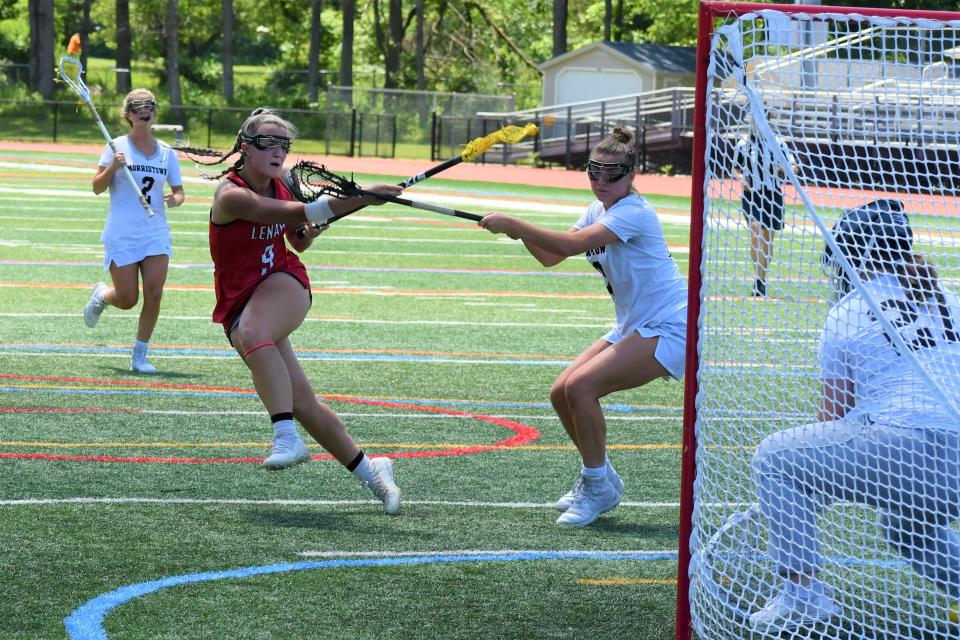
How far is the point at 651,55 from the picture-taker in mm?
52531

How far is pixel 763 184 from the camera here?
5195 mm

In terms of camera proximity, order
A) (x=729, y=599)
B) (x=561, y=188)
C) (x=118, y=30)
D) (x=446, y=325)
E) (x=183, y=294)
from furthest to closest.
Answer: (x=118, y=30), (x=561, y=188), (x=183, y=294), (x=446, y=325), (x=729, y=599)

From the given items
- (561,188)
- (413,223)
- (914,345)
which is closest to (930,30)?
(914,345)

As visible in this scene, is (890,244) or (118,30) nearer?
(890,244)

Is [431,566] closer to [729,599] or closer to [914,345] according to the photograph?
[729,599]

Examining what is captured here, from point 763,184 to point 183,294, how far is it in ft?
35.3

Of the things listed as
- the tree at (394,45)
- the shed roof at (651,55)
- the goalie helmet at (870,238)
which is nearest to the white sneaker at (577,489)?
the goalie helmet at (870,238)

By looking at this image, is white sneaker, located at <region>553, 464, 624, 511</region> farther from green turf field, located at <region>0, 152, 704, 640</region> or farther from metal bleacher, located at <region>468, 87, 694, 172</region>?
metal bleacher, located at <region>468, 87, 694, 172</region>

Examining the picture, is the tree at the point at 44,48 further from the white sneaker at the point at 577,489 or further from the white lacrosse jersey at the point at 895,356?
the white lacrosse jersey at the point at 895,356

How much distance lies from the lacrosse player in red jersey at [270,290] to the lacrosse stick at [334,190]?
0.08 meters

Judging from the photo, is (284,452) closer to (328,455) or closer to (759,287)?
(328,455)

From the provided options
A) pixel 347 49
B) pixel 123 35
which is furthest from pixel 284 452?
pixel 123 35

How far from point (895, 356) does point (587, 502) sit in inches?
81.3

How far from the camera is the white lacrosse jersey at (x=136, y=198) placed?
10.7 metres
